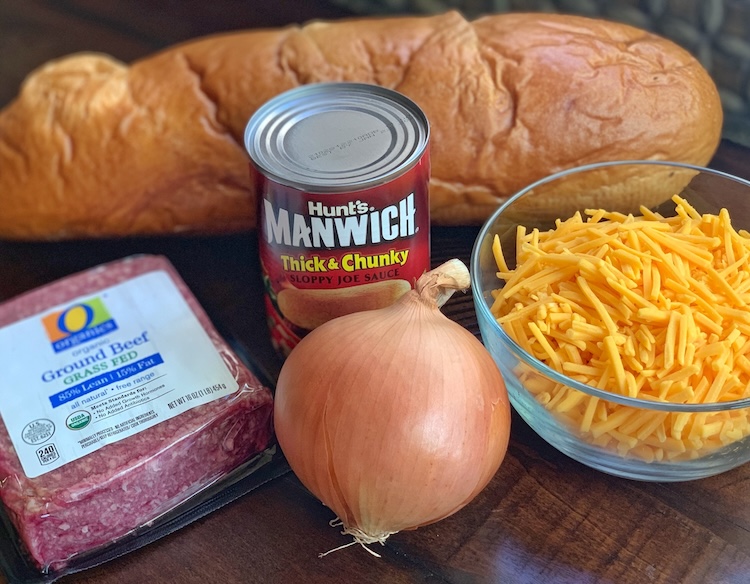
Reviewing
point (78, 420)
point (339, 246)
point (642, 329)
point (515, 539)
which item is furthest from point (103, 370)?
point (642, 329)

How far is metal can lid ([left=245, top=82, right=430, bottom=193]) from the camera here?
0.96 metres

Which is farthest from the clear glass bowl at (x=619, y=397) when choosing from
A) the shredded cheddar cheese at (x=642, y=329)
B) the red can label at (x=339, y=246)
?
the red can label at (x=339, y=246)

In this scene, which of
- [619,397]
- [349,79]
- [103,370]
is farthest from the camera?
[349,79]

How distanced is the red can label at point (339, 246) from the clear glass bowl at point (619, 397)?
110 millimetres

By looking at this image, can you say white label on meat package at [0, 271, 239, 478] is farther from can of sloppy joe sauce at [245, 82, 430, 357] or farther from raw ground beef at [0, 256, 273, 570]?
can of sloppy joe sauce at [245, 82, 430, 357]

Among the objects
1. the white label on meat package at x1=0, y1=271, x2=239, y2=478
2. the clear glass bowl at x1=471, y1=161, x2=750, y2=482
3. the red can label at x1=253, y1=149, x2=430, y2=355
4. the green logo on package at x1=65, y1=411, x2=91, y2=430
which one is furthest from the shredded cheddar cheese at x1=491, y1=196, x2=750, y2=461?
the green logo on package at x1=65, y1=411, x2=91, y2=430

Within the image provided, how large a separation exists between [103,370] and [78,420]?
0.09 m

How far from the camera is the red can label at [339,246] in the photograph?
96 centimetres

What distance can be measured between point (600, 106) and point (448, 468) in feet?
2.08

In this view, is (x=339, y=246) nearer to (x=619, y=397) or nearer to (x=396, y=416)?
(x=396, y=416)

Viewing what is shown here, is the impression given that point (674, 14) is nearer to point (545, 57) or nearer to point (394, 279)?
point (545, 57)

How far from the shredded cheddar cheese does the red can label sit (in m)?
0.14

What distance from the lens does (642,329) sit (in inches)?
34.9

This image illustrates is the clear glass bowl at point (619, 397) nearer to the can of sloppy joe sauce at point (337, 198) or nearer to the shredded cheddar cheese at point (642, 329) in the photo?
the shredded cheddar cheese at point (642, 329)
